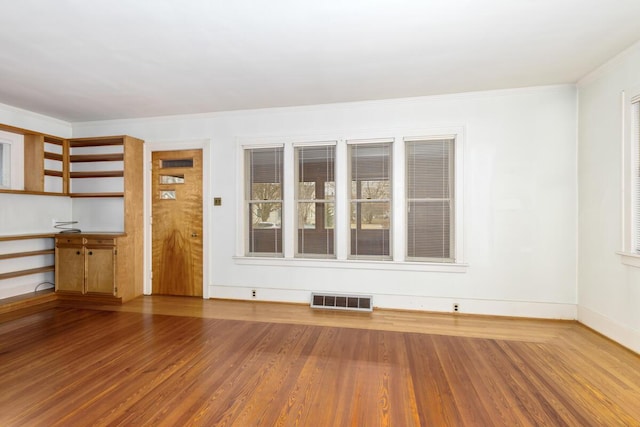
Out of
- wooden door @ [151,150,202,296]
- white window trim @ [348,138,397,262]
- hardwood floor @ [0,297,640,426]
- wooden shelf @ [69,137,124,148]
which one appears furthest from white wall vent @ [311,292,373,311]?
wooden shelf @ [69,137,124,148]

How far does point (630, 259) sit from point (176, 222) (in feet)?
18.3

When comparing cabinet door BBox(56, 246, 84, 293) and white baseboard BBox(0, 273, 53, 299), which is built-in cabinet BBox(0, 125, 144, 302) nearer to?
cabinet door BBox(56, 246, 84, 293)

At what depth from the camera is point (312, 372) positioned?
2529 millimetres

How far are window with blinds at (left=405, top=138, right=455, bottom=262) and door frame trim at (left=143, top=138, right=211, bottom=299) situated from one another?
296cm

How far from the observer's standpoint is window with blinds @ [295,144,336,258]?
174 inches

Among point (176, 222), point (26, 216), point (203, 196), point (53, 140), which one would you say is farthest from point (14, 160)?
point (203, 196)

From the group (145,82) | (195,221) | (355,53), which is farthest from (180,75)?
(195,221)

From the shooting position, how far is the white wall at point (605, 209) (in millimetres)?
2934

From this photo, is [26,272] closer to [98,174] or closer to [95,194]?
[95,194]

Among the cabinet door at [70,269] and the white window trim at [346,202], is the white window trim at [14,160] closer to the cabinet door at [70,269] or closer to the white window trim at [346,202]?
the cabinet door at [70,269]

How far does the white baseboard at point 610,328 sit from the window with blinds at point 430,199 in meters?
1.51

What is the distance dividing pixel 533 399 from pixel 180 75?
4320 mm

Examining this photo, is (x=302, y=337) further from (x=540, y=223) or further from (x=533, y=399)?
(x=540, y=223)

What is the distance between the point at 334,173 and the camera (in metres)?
4.39
